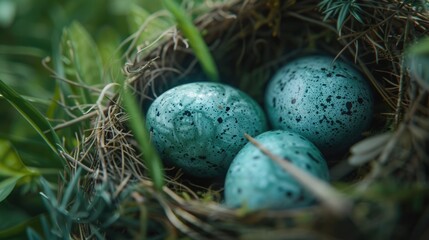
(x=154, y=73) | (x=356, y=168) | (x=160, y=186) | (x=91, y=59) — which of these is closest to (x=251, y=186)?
(x=160, y=186)

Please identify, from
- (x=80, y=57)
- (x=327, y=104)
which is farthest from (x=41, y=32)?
(x=327, y=104)

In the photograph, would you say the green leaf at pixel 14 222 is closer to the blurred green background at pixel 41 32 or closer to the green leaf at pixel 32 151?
the green leaf at pixel 32 151

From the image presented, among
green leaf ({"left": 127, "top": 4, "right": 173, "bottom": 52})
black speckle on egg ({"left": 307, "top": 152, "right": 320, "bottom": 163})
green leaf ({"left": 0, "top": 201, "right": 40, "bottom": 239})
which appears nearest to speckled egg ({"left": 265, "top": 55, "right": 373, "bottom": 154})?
black speckle on egg ({"left": 307, "top": 152, "right": 320, "bottom": 163})

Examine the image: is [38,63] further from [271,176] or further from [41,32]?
[271,176]

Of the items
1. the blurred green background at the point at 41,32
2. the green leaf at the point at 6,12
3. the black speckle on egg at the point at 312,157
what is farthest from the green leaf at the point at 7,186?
the black speckle on egg at the point at 312,157

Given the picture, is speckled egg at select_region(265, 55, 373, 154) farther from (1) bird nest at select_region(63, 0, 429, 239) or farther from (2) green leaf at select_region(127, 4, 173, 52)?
→ (2) green leaf at select_region(127, 4, 173, 52)

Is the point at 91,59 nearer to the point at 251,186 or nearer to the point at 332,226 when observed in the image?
the point at 251,186
